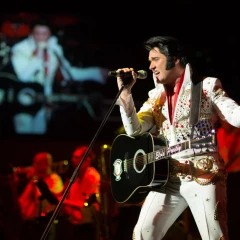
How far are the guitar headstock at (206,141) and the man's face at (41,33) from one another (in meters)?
6.50

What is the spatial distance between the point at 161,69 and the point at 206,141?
652 millimetres

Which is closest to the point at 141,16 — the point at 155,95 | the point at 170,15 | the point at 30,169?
the point at 170,15

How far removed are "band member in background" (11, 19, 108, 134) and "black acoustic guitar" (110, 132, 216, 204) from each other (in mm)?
5240

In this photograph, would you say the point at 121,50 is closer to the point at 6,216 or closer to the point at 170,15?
the point at 170,15

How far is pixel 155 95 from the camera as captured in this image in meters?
3.44

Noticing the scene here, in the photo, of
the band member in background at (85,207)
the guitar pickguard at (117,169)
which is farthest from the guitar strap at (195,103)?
the band member in background at (85,207)

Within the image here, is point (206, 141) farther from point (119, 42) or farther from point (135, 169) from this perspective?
point (119, 42)

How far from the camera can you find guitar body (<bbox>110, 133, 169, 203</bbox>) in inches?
120

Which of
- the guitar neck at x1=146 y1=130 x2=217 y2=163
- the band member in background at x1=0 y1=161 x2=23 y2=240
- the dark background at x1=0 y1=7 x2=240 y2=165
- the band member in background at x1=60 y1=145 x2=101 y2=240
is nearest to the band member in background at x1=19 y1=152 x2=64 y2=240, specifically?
the band member in background at x1=60 y1=145 x2=101 y2=240

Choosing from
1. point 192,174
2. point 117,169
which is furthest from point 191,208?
point 117,169

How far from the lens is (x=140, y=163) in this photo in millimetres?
3283

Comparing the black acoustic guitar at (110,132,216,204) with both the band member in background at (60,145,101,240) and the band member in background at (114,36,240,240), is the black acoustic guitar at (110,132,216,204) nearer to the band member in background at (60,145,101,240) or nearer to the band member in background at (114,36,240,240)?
the band member in background at (114,36,240,240)

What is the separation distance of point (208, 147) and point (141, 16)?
18.4 ft

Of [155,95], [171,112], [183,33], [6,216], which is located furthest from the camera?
[183,33]
